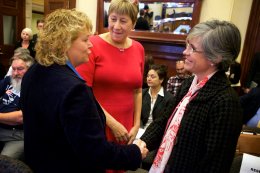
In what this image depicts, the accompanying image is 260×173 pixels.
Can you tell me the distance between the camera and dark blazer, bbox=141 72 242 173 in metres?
0.95

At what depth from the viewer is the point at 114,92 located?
134cm

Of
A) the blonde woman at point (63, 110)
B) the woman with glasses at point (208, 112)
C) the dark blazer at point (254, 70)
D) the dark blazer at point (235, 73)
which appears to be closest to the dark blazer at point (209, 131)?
the woman with glasses at point (208, 112)

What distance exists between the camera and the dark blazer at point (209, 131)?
947 mm

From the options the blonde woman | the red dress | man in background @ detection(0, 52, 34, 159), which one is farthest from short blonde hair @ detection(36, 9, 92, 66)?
man in background @ detection(0, 52, 34, 159)

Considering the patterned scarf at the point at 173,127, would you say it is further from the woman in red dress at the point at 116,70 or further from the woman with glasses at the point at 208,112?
the woman in red dress at the point at 116,70

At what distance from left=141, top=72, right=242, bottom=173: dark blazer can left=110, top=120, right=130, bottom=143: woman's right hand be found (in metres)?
0.34

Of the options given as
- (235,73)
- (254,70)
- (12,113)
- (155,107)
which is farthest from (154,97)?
(254,70)

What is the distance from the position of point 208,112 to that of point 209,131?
0.25 feet

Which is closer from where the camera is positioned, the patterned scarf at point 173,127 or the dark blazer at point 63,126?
the dark blazer at point 63,126

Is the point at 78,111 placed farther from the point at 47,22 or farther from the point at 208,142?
the point at 208,142

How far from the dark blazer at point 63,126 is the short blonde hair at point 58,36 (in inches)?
1.3

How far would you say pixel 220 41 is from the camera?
3.20 ft

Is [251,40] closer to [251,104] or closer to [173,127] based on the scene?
[251,104]

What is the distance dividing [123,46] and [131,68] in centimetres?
14
